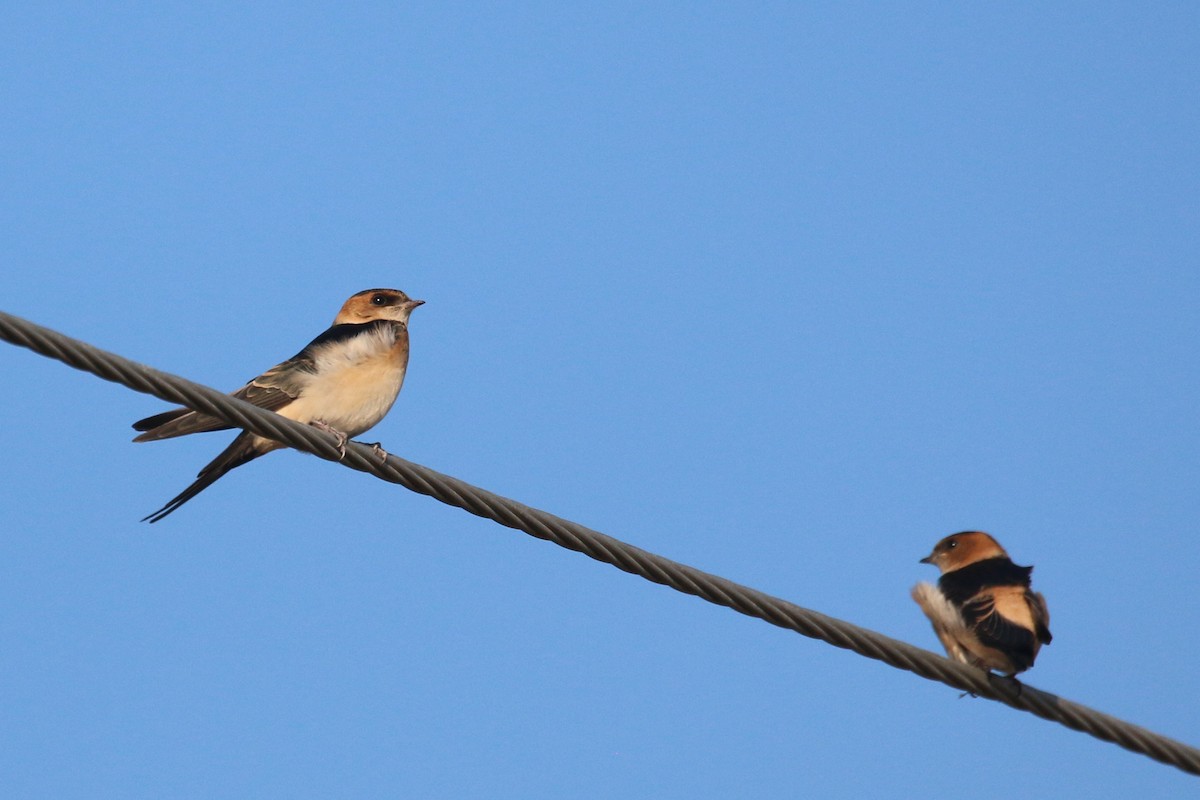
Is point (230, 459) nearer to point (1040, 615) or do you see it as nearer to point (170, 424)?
point (170, 424)

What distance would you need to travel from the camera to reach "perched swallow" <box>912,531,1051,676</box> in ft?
19.4

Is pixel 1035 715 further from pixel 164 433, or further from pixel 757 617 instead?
pixel 164 433

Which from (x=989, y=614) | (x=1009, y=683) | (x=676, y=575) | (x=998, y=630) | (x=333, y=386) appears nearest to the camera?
(x=676, y=575)

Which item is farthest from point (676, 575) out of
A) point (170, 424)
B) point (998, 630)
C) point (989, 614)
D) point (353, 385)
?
point (353, 385)

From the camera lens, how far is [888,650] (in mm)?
4844

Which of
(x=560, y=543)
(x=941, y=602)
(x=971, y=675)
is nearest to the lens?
(x=560, y=543)

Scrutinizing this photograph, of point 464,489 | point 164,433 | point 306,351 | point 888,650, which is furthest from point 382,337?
point 888,650

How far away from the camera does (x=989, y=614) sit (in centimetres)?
617

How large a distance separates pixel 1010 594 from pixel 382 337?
10.6ft

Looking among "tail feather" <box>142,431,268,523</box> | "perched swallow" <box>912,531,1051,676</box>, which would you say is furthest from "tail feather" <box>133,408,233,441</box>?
"perched swallow" <box>912,531,1051,676</box>

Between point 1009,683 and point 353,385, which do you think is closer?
point 1009,683

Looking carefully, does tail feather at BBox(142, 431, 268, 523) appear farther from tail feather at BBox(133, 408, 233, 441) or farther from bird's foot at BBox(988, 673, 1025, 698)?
bird's foot at BBox(988, 673, 1025, 698)

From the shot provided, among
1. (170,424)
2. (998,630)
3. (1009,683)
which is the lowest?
(170,424)

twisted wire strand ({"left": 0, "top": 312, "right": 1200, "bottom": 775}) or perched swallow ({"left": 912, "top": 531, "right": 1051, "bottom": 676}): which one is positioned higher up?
perched swallow ({"left": 912, "top": 531, "right": 1051, "bottom": 676})
